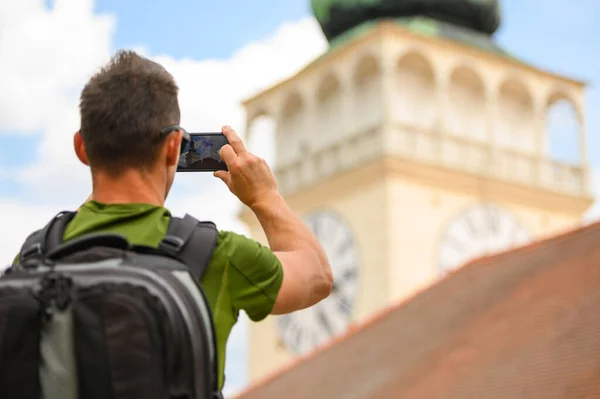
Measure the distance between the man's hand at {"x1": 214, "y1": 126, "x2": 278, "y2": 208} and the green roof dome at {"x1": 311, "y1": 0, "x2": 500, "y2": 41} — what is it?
1029 inches

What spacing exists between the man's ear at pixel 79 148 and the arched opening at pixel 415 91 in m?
24.2

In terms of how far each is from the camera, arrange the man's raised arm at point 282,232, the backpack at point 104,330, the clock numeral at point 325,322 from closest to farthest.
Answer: the backpack at point 104,330 < the man's raised arm at point 282,232 < the clock numeral at point 325,322

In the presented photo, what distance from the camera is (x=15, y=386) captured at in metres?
1.96

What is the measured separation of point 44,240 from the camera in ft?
7.05

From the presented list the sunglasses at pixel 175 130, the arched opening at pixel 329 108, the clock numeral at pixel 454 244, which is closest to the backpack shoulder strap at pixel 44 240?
the sunglasses at pixel 175 130

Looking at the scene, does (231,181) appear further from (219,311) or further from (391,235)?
(391,235)

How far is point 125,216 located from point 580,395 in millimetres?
9020

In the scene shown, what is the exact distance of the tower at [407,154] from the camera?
2530 cm

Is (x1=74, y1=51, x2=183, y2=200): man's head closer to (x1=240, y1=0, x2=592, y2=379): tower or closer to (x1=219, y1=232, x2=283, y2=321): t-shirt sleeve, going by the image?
(x1=219, y1=232, x2=283, y2=321): t-shirt sleeve

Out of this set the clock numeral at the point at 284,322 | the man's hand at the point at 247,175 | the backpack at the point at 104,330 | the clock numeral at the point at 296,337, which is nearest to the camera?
the backpack at the point at 104,330

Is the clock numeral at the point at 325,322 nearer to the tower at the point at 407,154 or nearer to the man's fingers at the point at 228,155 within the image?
the tower at the point at 407,154

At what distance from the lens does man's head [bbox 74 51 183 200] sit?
213cm

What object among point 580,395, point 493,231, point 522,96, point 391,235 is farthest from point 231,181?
point 522,96

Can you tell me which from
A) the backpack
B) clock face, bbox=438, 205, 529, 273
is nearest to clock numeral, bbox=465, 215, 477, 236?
clock face, bbox=438, 205, 529, 273
